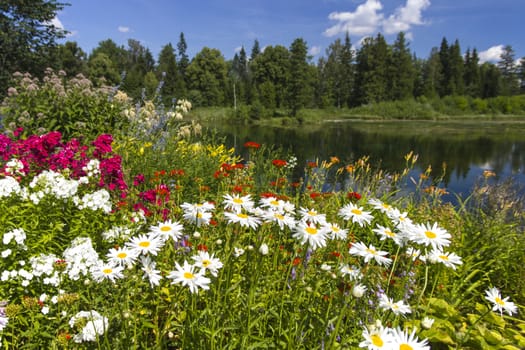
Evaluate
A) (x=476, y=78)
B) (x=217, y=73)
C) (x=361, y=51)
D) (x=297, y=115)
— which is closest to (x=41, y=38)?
(x=297, y=115)

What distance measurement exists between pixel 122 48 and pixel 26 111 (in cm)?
6120

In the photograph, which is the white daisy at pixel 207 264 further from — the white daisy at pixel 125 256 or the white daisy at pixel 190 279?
the white daisy at pixel 125 256

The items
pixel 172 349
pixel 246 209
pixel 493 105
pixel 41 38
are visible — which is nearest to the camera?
pixel 246 209

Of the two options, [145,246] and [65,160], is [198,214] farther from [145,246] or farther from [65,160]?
[65,160]

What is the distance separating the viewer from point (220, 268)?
3.94 feet

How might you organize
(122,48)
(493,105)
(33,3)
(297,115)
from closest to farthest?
(33,3), (297,115), (493,105), (122,48)

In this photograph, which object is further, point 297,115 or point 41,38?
point 297,115

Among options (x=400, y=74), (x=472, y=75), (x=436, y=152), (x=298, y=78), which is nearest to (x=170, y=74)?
(x=298, y=78)

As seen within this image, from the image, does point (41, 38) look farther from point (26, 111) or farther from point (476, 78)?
point (476, 78)

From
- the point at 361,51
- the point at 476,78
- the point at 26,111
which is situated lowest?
the point at 26,111

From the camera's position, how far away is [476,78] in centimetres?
4747

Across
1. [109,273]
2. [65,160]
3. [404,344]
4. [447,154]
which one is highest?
[65,160]

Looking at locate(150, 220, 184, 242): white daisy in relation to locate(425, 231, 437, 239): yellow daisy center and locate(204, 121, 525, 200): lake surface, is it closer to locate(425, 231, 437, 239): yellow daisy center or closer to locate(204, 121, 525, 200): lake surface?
locate(425, 231, 437, 239): yellow daisy center

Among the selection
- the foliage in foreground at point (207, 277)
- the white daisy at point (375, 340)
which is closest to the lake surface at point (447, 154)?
the foliage in foreground at point (207, 277)
